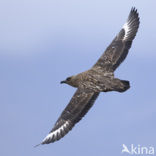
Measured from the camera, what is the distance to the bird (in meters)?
13.0

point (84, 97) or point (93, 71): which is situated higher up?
point (93, 71)

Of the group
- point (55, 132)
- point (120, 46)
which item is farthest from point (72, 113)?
point (120, 46)

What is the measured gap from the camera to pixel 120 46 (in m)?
15.5

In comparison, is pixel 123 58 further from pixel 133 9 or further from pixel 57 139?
pixel 57 139

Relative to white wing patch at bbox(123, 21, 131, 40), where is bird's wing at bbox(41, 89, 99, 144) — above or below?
below

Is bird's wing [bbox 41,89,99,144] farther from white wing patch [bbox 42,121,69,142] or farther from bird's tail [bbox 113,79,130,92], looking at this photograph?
bird's tail [bbox 113,79,130,92]

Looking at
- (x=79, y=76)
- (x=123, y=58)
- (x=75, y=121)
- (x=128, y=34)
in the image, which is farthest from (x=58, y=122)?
(x=128, y=34)

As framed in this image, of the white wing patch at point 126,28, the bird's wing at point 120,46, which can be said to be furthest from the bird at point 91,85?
the white wing patch at point 126,28

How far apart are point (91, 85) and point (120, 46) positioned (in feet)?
7.60

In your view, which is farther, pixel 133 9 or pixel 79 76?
pixel 133 9

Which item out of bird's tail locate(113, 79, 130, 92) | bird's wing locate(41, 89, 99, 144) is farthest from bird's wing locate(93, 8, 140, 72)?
bird's wing locate(41, 89, 99, 144)

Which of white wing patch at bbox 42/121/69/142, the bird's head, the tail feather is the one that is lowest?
white wing patch at bbox 42/121/69/142

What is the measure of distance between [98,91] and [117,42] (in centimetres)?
277

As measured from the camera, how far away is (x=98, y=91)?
13.5 metres
